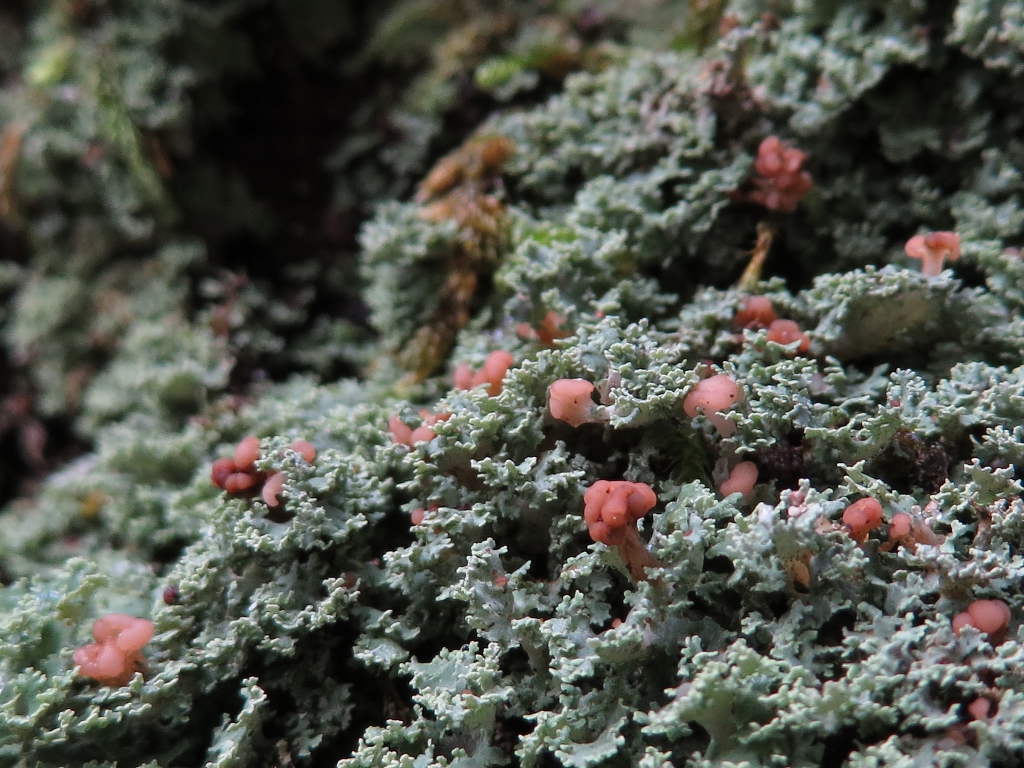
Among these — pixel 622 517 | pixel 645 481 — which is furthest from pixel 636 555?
pixel 645 481

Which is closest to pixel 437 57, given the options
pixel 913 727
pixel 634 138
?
pixel 634 138

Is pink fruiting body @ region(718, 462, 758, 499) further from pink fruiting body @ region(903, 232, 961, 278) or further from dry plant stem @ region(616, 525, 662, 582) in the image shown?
pink fruiting body @ region(903, 232, 961, 278)

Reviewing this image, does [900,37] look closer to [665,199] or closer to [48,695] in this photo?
[665,199]

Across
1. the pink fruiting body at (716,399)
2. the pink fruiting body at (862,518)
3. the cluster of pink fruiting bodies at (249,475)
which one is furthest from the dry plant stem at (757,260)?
the cluster of pink fruiting bodies at (249,475)

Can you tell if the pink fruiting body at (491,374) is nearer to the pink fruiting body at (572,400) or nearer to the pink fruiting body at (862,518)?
the pink fruiting body at (572,400)

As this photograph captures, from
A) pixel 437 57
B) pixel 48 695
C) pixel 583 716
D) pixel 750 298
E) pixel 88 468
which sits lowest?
pixel 48 695

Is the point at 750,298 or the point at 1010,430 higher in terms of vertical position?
the point at 750,298
